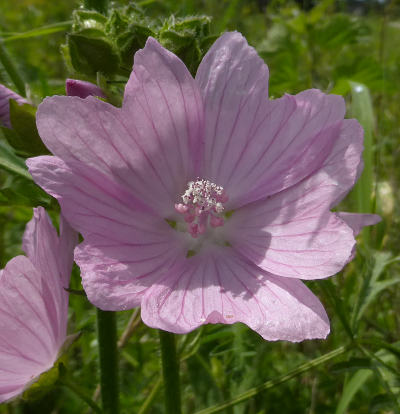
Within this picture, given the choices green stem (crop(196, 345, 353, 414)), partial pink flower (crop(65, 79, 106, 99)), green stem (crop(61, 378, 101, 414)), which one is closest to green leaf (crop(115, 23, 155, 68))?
partial pink flower (crop(65, 79, 106, 99))

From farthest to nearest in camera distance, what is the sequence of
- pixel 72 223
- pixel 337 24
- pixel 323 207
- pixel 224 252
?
pixel 337 24 → pixel 224 252 → pixel 323 207 → pixel 72 223

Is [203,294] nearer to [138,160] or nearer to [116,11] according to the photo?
[138,160]

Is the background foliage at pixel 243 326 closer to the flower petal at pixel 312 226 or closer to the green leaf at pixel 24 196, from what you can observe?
the green leaf at pixel 24 196

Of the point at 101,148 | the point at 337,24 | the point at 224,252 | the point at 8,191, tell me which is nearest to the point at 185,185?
the point at 224,252

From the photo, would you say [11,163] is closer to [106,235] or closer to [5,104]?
[5,104]

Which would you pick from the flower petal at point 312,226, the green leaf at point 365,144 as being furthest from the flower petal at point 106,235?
the green leaf at point 365,144

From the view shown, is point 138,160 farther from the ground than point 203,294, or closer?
farther from the ground
